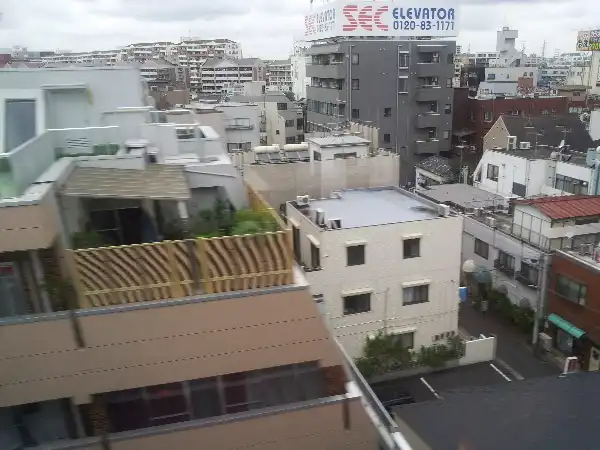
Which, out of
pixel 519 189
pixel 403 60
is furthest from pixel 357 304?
pixel 403 60

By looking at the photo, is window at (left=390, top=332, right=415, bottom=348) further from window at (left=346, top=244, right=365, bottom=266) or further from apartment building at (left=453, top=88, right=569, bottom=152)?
apartment building at (left=453, top=88, right=569, bottom=152)

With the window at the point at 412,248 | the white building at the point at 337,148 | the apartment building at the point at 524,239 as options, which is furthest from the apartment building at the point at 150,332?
the white building at the point at 337,148

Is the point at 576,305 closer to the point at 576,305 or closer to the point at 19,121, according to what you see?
the point at 576,305

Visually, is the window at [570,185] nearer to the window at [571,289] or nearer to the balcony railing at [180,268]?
the window at [571,289]

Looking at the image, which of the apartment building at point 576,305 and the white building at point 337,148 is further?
the white building at point 337,148

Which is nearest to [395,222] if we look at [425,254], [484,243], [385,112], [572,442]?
[425,254]
